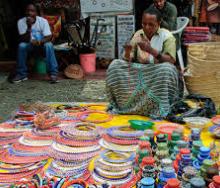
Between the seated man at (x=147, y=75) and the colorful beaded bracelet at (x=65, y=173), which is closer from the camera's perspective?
the colorful beaded bracelet at (x=65, y=173)

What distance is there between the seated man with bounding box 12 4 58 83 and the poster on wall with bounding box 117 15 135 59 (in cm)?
140

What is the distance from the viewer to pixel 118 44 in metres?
7.64

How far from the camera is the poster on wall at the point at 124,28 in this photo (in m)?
7.48

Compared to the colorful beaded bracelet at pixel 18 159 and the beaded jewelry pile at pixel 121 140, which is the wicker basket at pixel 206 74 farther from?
the colorful beaded bracelet at pixel 18 159

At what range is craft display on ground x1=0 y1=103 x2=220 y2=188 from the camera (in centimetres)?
257

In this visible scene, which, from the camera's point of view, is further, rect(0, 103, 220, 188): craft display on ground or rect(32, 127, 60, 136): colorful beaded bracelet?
rect(32, 127, 60, 136): colorful beaded bracelet

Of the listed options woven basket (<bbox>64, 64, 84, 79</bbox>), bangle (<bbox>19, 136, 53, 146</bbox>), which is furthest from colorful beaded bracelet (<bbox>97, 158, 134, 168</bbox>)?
woven basket (<bbox>64, 64, 84, 79</bbox>)

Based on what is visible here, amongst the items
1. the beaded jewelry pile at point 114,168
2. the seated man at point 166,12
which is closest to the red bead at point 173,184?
the beaded jewelry pile at point 114,168

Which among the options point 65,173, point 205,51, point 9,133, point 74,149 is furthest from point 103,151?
point 205,51

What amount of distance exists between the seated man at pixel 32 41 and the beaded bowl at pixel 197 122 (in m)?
3.23

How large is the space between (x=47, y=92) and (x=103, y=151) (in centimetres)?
287

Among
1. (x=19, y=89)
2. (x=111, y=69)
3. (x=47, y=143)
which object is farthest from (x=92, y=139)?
(x=19, y=89)

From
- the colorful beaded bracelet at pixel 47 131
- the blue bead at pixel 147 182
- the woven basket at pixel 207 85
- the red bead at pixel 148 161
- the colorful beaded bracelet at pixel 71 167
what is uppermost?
the red bead at pixel 148 161

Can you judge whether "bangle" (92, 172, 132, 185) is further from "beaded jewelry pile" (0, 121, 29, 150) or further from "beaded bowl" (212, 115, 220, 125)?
"beaded bowl" (212, 115, 220, 125)
